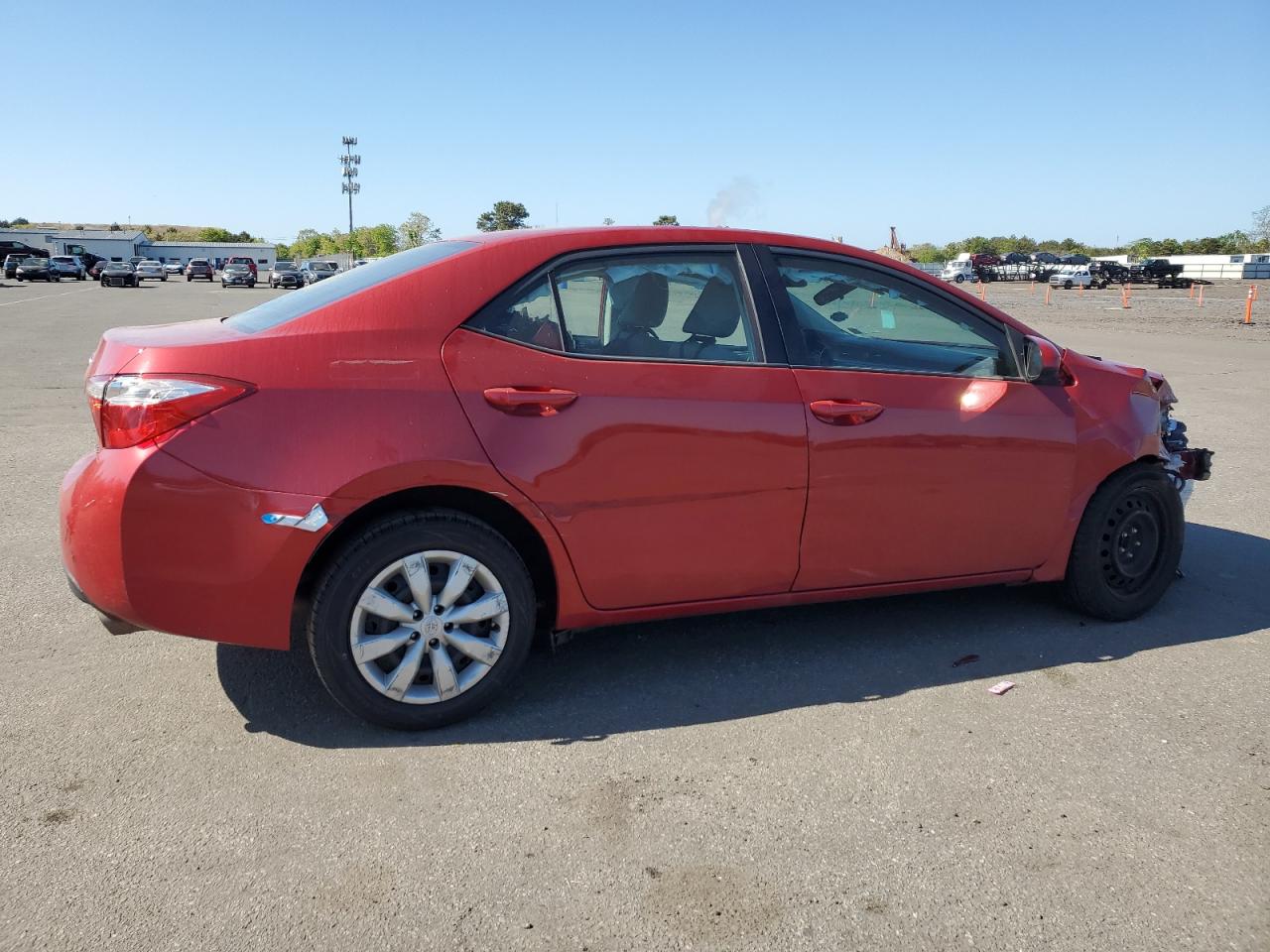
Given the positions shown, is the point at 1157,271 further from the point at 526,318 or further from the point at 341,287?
the point at 341,287

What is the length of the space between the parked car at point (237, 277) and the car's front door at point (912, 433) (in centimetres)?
5947

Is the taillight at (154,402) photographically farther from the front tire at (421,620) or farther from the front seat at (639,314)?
the front seat at (639,314)

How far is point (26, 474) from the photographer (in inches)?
284

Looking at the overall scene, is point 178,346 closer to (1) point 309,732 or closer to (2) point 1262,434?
(1) point 309,732

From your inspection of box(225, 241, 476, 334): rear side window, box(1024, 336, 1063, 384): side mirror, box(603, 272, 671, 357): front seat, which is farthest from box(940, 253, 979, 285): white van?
box(225, 241, 476, 334): rear side window

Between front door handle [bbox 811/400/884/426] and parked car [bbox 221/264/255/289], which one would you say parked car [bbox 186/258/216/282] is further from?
front door handle [bbox 811/400/884/426]

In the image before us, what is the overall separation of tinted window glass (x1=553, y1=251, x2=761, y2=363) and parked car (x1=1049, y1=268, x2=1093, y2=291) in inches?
2283

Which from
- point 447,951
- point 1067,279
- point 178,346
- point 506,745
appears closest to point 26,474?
point 178,346

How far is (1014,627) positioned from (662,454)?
198 cm

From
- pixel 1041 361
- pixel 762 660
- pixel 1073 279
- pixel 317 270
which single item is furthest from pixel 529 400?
pixel 317 270

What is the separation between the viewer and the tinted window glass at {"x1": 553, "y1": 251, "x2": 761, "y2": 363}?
3.62 meters

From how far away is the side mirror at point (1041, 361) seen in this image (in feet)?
13.7

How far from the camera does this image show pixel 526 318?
138 inches

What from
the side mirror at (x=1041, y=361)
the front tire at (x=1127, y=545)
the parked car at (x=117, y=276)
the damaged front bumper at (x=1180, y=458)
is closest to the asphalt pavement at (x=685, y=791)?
the front tire at (x=1127, y=545)
